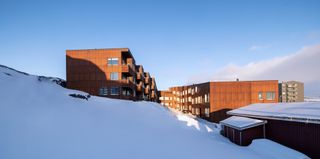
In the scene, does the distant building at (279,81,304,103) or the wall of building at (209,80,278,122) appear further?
the distant building at (279,81,304,103)

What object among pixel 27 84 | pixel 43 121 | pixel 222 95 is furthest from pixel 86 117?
pixel 222 95

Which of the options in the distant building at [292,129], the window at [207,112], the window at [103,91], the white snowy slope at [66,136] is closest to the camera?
the white snowy slope at [66,136]

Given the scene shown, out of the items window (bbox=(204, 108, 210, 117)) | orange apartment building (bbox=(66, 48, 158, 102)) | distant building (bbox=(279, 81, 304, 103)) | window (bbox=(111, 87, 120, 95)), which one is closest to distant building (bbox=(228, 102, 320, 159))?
window (bbox=(204, 108, 210, 117))

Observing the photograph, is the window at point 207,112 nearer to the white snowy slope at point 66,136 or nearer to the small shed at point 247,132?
the small shed at point 247,132

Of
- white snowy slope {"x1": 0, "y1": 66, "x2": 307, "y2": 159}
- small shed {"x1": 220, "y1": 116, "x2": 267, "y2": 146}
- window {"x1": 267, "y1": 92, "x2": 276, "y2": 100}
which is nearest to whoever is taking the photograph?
white snowy slope {"x1": 0, "y1": 66, "x2": 307, "y2": 159}

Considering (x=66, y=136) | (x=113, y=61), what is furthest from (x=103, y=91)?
(x=66, y=136)

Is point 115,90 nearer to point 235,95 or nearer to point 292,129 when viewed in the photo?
point 235,95

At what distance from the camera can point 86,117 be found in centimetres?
1259

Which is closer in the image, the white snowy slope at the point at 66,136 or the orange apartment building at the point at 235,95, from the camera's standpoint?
the white snowy slope at the point at 66,136

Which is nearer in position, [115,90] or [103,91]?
[115,90]

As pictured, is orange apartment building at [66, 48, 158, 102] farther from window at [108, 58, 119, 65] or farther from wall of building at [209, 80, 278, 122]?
wall of building at [209, 80, 278, 122]

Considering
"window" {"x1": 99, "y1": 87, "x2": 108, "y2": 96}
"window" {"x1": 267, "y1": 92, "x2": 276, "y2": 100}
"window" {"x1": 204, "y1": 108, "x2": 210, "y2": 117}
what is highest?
"window" {"x1": 99, "y1": 87, "x2": 108, "y2": 96}

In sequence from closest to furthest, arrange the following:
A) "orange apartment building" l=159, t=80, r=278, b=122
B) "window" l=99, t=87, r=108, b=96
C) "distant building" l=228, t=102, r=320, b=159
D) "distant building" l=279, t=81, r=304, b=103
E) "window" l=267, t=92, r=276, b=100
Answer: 1. "distant building" l=228, t=102, r=320, b=159
2. "window" l=99, t=87, r=108, b=96
3. "window" l=267, t=92, r=276, b=100
4. "orange apartment building" l=159, t=80, r=278, b=122
5. "distant building" l=279, t=81, r=304, b=103

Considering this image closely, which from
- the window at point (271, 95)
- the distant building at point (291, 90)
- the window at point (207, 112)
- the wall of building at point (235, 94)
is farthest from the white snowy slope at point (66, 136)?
the distant building at point (291, 90)
